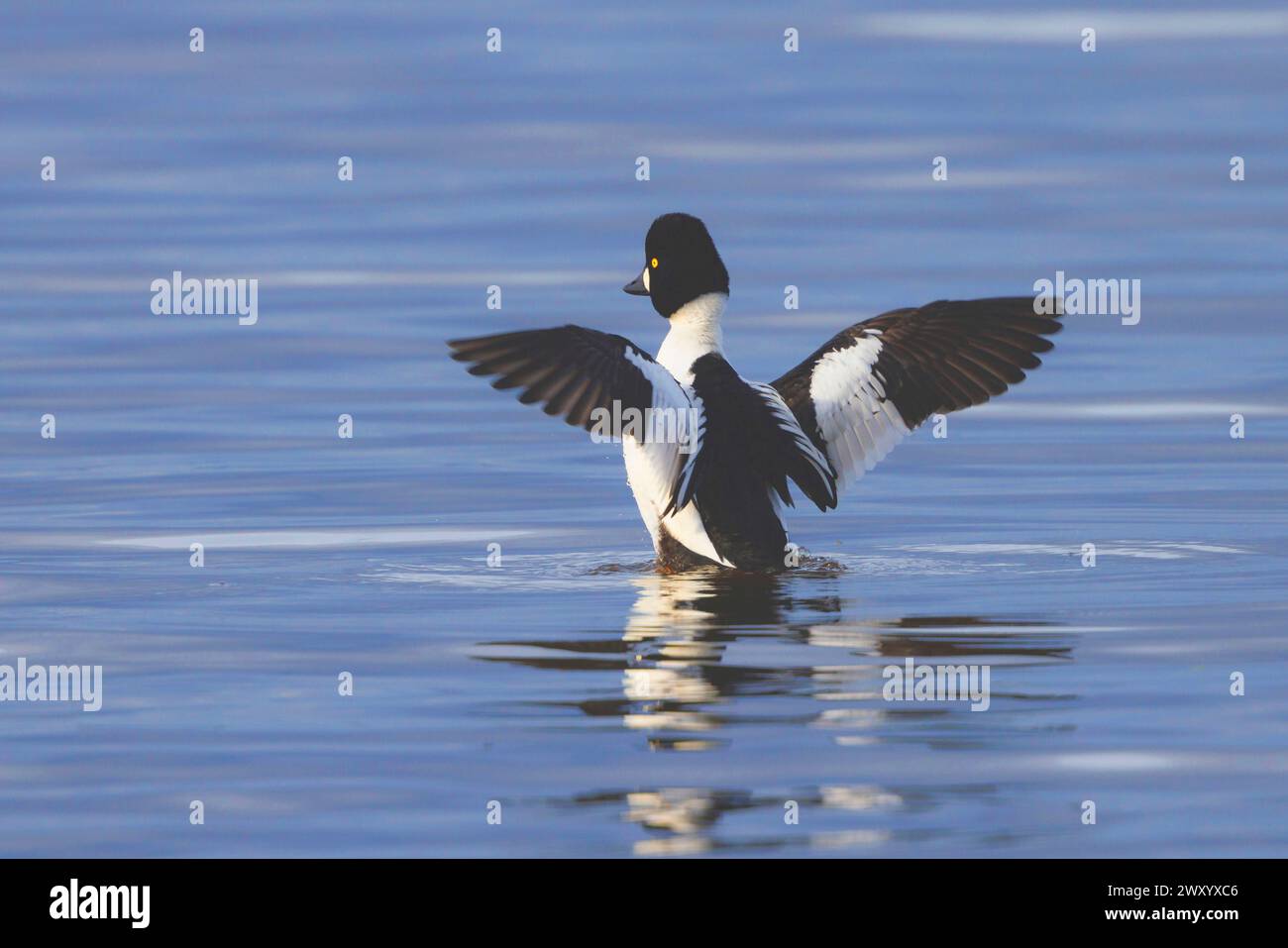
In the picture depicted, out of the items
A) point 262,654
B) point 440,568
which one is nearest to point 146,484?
point 440,568

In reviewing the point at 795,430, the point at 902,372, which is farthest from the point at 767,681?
the point at 902,372

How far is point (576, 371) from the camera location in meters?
11.4

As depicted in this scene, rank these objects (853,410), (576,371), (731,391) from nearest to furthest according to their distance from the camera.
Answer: (576,371)
(731,391)
(853,410)

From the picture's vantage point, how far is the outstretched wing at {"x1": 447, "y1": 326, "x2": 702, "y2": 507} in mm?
11242

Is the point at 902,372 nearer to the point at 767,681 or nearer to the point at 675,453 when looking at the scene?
the point at 675,453

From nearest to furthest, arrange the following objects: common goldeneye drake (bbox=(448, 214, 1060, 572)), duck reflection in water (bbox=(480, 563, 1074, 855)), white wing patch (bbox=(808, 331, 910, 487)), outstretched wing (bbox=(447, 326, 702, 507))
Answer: duck reflection in water (bbox=(480, 563, 1074, 855)), outstretched wing (bbox=(447, 326, 702, 507)), common goldeneye drake (bbox=(448, 214, 1060, 572)), white wing patch (bbox=(808, 331, 910, 487))

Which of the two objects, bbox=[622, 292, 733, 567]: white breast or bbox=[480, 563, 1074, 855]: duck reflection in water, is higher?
bbox=[622, 292, 733, 567]: white breast

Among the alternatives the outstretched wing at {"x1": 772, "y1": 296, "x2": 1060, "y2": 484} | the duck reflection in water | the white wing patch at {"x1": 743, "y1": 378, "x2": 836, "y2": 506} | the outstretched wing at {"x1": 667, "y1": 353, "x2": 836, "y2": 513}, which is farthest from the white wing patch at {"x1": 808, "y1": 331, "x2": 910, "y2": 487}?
the duck reflection in water

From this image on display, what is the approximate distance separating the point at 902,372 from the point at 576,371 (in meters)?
2.04

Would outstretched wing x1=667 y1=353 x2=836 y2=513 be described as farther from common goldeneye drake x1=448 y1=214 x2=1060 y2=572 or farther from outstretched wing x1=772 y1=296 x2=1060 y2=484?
outstretched wing x1=772 y1=296 x2=1060 y2=484

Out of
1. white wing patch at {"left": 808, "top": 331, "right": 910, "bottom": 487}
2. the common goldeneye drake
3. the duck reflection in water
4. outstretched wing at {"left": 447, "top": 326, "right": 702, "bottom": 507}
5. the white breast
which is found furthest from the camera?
white wing patch at {"left": 808, "top": 331, "right": 910, "bottom": 487}

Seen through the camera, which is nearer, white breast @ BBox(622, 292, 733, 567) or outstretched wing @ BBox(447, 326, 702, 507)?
outstretched wing @ BBox(447, 326, 702, 507)
